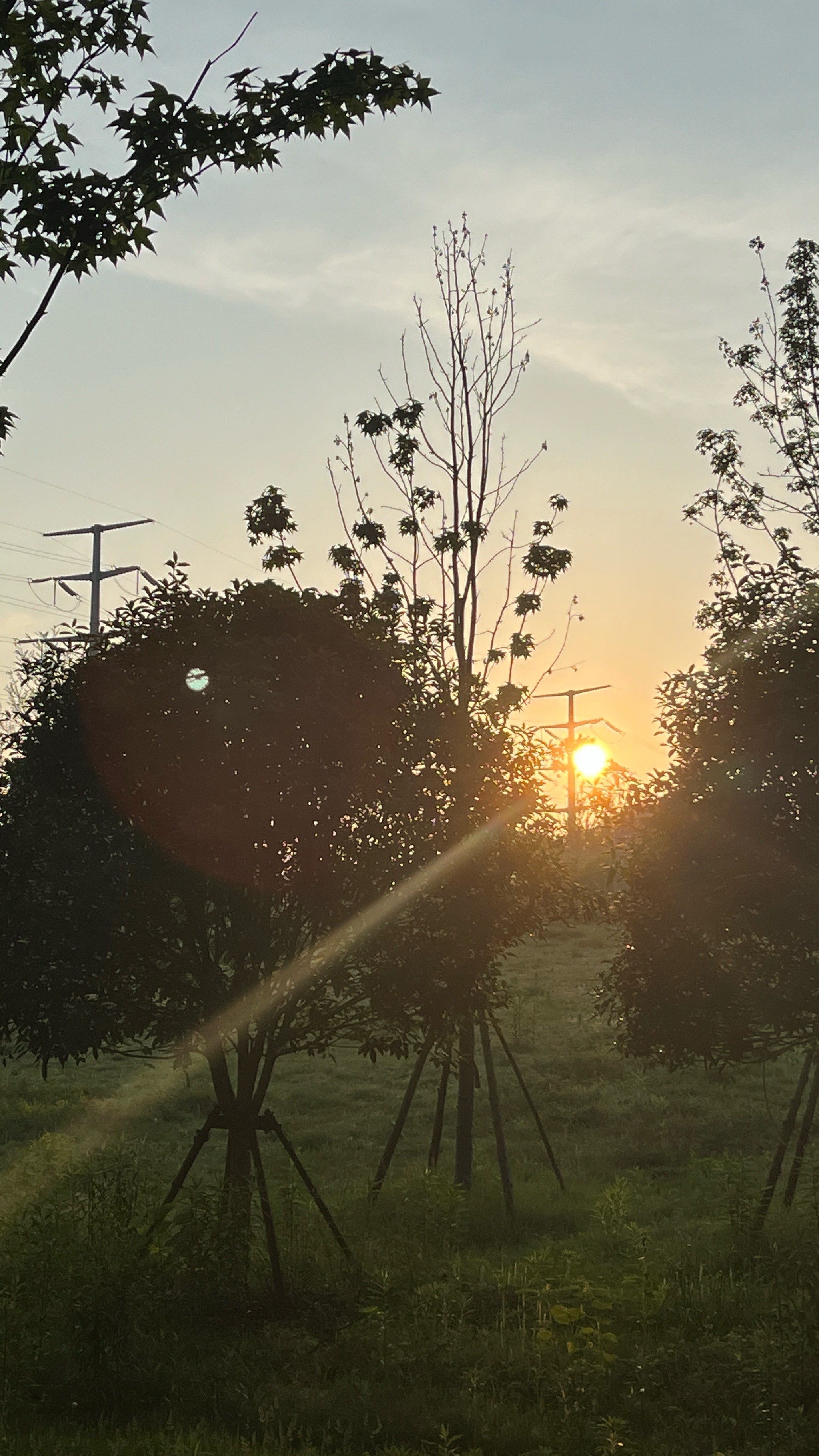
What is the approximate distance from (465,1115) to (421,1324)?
19.0 feet

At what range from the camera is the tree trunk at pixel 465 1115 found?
15.2 metres

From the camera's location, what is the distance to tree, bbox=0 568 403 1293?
9.98 metres

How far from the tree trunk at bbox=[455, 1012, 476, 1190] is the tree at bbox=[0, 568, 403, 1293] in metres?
4.04

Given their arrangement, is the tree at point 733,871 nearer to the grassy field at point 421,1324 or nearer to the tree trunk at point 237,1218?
the grassy field at point 421,1324

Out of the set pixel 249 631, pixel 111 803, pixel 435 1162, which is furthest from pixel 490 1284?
pixel 249 631

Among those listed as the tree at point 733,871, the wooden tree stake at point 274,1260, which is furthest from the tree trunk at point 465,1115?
the wooden tree stake at point 274,1260

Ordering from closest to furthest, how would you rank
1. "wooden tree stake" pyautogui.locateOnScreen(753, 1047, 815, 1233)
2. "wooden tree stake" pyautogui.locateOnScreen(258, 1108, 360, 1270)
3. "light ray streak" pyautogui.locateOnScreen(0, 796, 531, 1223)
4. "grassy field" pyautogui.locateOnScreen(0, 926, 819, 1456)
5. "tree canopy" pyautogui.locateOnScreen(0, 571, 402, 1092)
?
"grassy field" pyautogui.locateOnScreen(0, 926, 819, 1456) → "tree canopy" pyautogui.locateOnScreen(0, 571, 402, 1092) → "wooden tree stake" pyautogui.locateOnScreen(258, 1108, 360, 1270) → "light ray streak" pyautogui.locateOnScreen(0, 796, 531, 1223) → "wooden tree stake" pyautogui.locateOnScreen(753, 1047, 815, 1233)

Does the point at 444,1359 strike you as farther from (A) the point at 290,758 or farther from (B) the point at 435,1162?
(B) the point at 435,1162

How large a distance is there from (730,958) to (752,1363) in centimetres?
346

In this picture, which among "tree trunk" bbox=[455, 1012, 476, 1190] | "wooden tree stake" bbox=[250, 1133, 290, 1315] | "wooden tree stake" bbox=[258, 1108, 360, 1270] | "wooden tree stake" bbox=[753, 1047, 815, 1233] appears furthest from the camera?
"tree trunk" bbox=[455, 1012, 476, 1190]

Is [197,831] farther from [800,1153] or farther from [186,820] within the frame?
[800,1153]

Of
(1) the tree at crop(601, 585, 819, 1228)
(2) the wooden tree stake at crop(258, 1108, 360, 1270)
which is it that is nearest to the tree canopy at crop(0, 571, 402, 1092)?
(2) the wooden tree stake at crop(258, 1108, 360, 1270)

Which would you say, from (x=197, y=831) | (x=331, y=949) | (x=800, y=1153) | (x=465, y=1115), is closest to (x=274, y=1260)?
(x=331, y=949)

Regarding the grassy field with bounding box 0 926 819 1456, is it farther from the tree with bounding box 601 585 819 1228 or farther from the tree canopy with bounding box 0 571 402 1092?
the tree canopy with bounding box 0 571 402 1092
